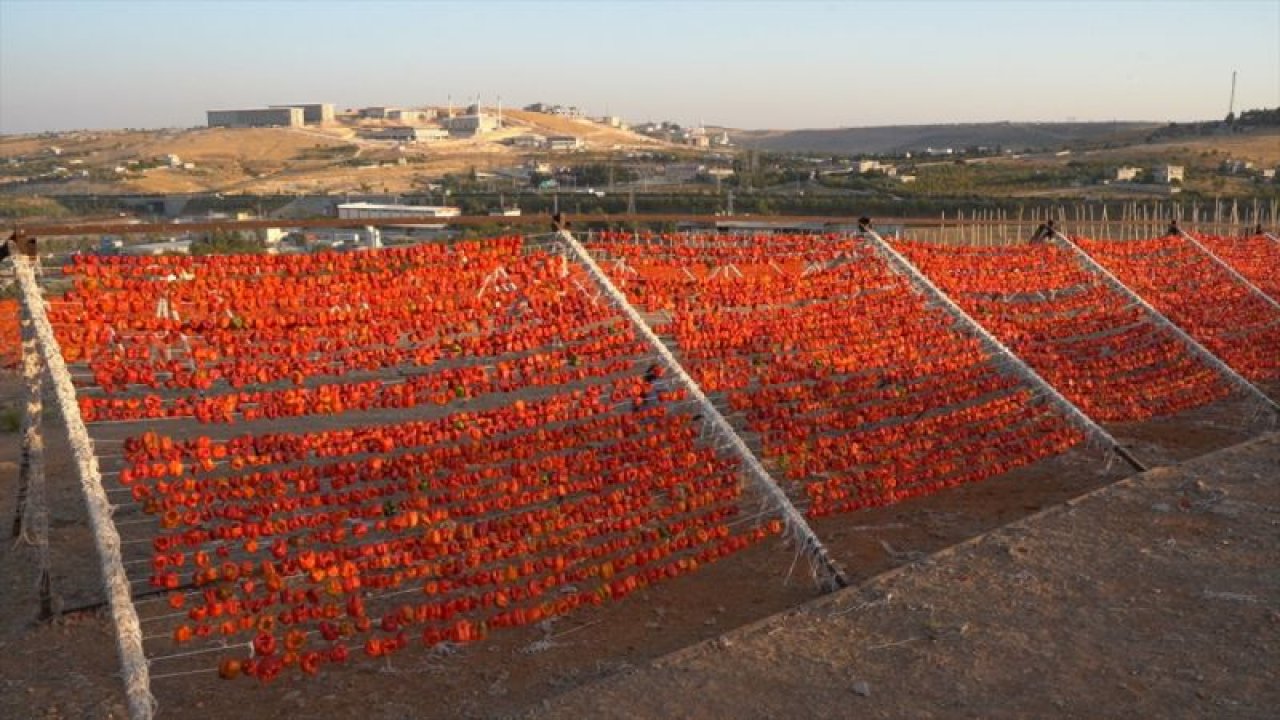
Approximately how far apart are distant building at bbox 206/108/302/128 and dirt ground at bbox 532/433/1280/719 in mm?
152787

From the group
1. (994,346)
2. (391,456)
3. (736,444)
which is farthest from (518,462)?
(994,346)

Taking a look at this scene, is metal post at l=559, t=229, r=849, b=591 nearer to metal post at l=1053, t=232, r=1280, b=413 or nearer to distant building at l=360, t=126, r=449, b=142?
metal post at l=1053, t=232, r=1280, b=413

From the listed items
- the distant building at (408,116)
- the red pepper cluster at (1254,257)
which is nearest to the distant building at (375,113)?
the distant building at (408,116)

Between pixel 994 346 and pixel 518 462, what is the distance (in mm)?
4774

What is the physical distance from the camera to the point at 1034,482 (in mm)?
9188

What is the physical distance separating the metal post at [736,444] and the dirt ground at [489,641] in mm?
270

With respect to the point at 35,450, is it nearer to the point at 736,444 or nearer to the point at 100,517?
the point at 100,517

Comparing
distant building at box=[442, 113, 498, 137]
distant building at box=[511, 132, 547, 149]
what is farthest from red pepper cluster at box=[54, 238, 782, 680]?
distant building at box=[442, 113, 498, 137]

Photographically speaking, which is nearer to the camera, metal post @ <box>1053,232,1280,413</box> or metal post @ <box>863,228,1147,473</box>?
metal post @ <box>863,228,1147,473</box>

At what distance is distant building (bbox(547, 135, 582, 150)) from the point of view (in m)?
139

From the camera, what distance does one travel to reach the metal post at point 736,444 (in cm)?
640

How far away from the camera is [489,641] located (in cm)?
607

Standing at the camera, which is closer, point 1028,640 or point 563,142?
point 1028,640

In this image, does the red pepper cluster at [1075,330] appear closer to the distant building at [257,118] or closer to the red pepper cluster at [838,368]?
the red pepper cluster at [838,368]
